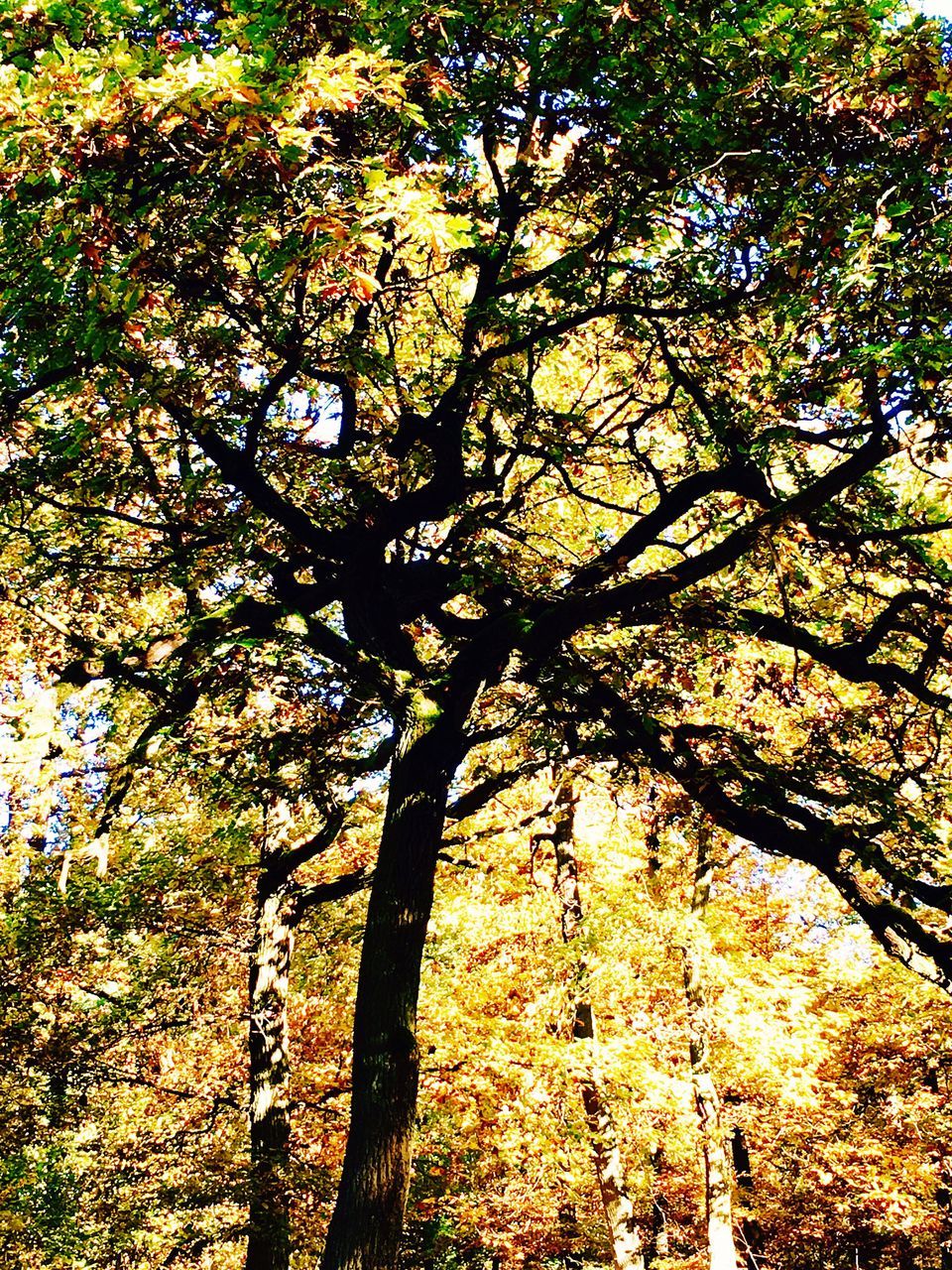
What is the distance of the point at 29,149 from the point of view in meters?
3.77

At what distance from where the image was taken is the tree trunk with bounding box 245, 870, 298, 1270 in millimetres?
10797

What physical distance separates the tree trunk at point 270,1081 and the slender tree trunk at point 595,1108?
13.1 ft

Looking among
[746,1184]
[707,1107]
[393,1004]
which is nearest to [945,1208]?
[746,1184]

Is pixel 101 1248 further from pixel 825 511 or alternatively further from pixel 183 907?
pixel 825 511

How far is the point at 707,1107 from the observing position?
1484 centimetres

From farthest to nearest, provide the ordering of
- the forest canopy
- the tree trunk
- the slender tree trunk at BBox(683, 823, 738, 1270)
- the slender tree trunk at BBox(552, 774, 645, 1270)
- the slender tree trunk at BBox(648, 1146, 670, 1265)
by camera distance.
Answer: the slender tree trunk at BBox(648, 1146, 670, 1265)
the slender tree trunk at BBox(683, 823, 738, 1270)
the slender tree trunk at BBox(552, 774, 645, 1270)
the tree trunk
the forest canopy

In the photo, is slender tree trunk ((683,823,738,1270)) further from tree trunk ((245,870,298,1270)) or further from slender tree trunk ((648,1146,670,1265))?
slender tree trunk ((648,1146,670,1265))

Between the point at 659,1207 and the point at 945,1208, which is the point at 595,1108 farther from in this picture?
the point at 659,1207

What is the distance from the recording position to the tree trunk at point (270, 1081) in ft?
35.4

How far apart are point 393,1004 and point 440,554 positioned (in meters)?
4.01

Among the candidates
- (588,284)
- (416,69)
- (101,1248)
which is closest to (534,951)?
(101,1248)

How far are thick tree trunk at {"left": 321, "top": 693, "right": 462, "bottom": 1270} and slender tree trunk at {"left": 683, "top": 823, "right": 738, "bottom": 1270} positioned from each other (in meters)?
7.29

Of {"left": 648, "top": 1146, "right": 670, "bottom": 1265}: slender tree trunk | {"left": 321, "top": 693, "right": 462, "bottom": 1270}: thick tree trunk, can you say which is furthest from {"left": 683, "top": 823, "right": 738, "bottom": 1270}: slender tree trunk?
{"left": 648, "top": 1146, "right": 670, "bottom": 1265}: slender tree trunk

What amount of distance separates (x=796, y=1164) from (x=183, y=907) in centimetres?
1623
